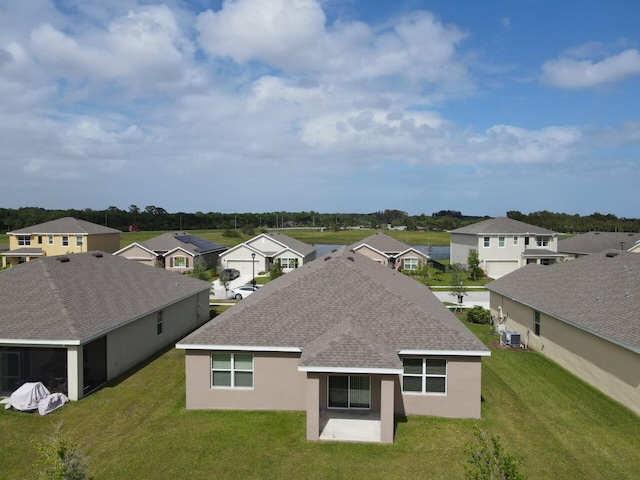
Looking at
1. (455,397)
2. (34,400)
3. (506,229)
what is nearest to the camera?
(455,397)

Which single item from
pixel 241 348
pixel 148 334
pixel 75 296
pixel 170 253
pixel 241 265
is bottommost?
pixel 148 334

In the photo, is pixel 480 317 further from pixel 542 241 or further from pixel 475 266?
pixel 542 241

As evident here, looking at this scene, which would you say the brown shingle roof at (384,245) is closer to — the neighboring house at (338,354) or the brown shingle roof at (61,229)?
the brown shingle roof at (61,229)

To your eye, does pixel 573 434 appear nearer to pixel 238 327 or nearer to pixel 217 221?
pixel 238 327

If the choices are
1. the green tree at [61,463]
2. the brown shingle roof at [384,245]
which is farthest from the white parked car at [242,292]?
the green tree at [61,463]

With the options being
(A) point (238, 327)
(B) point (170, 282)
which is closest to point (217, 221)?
(B) point (170, 282)

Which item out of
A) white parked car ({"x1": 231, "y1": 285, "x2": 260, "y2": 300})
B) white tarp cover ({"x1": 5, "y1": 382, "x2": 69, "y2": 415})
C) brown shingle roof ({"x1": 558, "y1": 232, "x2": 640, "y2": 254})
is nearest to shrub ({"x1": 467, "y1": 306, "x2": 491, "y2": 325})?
white parked car ({"x1": 231, "y1": 285, "x2": 260, "y2": 300})

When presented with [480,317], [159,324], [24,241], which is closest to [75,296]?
[159,324]
